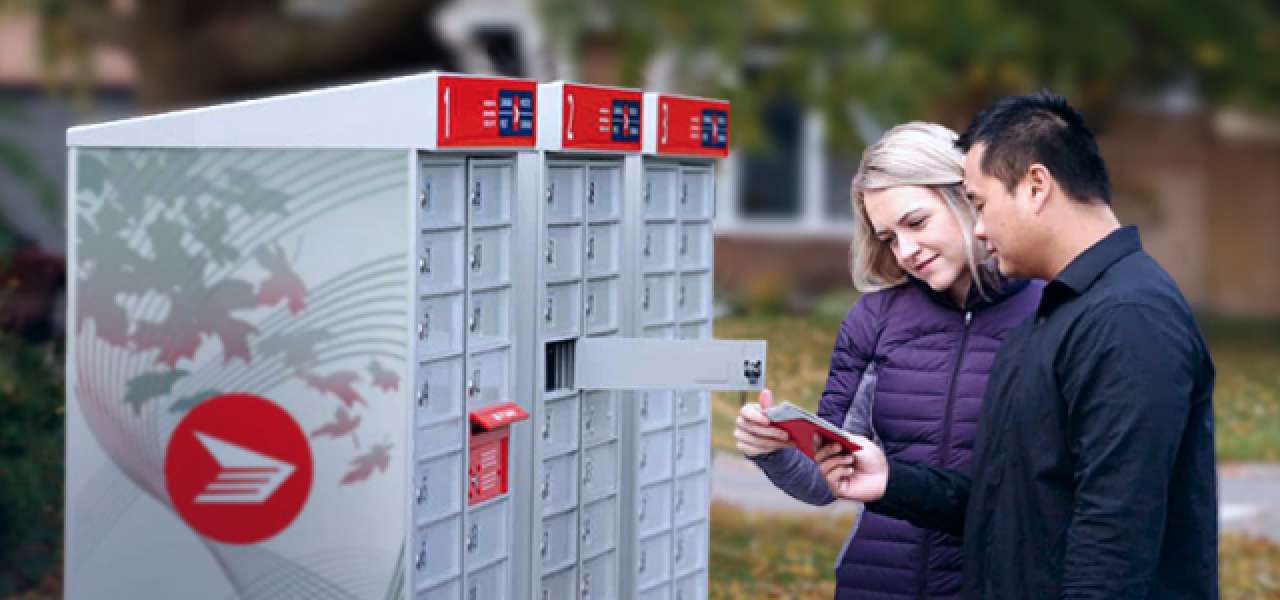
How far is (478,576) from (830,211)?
1834 centimetres

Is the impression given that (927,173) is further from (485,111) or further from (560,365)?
(560,365)

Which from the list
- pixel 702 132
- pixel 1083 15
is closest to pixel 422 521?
pixel 702 132

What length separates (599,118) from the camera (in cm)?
502

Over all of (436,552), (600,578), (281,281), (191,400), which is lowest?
(600,578)

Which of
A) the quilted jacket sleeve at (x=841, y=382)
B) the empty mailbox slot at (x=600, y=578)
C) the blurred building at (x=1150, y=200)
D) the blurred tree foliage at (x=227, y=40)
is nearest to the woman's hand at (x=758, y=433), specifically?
the quilted jacket sleeve at (x=841, y=382)

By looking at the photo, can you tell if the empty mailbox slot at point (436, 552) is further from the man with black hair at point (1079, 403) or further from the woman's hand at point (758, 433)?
the man with black hair at point (1079, 403)

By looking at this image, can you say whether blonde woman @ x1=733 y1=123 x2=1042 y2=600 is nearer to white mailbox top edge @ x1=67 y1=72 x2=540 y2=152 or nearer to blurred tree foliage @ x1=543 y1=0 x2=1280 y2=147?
white mailbox top edge @ x1=67 y1=72 x2=540 y2=152

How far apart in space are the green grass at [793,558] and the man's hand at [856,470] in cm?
365

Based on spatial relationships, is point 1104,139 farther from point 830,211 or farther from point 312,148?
point 312,148

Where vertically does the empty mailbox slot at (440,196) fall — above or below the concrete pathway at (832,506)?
above

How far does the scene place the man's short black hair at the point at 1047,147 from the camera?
3291 mm

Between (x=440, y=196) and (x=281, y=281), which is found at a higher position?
(x=440, y=196)

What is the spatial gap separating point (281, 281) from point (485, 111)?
590 millimetres

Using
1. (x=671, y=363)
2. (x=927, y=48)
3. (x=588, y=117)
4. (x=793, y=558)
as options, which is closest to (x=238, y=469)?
(x=671, y=363)
